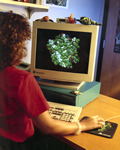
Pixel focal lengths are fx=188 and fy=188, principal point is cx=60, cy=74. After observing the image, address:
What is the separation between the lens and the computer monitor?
4.09 ft

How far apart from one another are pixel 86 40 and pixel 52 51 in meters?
0.24

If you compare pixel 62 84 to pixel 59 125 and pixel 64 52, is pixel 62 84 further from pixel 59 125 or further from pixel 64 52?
pixel 59 125

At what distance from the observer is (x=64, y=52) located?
125 centimetres


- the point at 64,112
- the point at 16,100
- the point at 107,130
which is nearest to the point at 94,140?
the point at 107,130

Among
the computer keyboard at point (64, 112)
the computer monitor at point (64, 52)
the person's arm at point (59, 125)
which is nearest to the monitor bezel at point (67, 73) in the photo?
the computer monitor at point (64, 52)

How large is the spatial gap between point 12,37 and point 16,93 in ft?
0.74

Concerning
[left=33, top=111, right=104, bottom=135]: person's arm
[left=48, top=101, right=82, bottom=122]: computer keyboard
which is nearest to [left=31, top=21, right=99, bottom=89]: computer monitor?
[left=48, top=101, right=82, bottom=122]: computer keyboard

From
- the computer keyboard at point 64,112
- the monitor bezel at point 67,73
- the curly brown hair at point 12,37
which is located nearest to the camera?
the curly brown hair at point 12,37

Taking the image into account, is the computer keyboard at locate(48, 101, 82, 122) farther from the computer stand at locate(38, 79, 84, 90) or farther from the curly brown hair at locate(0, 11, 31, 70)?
the curly brown hair at locate(0, 11, 31, 70)

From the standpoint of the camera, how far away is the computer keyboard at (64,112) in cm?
104

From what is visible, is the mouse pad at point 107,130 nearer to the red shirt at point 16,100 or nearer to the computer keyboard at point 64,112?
the computer keyboard at point 64,112

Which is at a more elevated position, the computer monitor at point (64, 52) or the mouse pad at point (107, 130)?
the computer monitor at point (64, 52)

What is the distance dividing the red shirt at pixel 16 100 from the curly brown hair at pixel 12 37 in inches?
1.7

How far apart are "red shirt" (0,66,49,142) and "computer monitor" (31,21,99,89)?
52 centimetres
